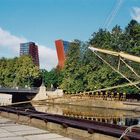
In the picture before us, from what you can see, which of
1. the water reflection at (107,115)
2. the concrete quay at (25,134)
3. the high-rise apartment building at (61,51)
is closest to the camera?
the concrete quay at (25,134)

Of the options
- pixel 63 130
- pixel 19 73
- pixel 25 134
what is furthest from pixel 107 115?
pixel 19 73

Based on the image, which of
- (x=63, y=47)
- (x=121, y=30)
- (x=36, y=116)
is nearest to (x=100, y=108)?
(x=121, y=30)

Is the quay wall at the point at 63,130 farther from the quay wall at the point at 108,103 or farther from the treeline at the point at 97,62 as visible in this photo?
the treeline at the point at 97,62

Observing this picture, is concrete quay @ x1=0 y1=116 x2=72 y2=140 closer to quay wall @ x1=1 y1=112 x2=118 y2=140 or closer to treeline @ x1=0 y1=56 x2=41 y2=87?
quay wall @ x1=1 y1=112 x2=118 y2=140

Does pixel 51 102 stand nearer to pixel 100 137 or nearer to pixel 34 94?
pixel 34 94

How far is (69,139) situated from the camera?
1898 centimetres

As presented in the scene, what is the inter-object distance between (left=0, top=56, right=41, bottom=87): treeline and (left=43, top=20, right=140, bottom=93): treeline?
85.4 feet

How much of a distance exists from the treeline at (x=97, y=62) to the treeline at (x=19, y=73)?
2602 cm

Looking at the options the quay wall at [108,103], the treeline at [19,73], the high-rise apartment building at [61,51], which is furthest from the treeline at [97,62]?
the high-rise apartment building at [61,51]

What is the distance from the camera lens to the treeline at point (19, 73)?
116 metres

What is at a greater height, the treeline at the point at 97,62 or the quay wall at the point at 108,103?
the treeline at the point at 97,62

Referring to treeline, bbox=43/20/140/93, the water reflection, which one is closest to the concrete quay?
the water reflection

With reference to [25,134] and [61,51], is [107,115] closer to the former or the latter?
[25,134]

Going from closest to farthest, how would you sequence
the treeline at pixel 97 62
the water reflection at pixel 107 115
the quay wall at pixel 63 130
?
the quay wall at pixel 63 130 < the water reflection at pixel 107 115 < the treeline at pixel 97 62
